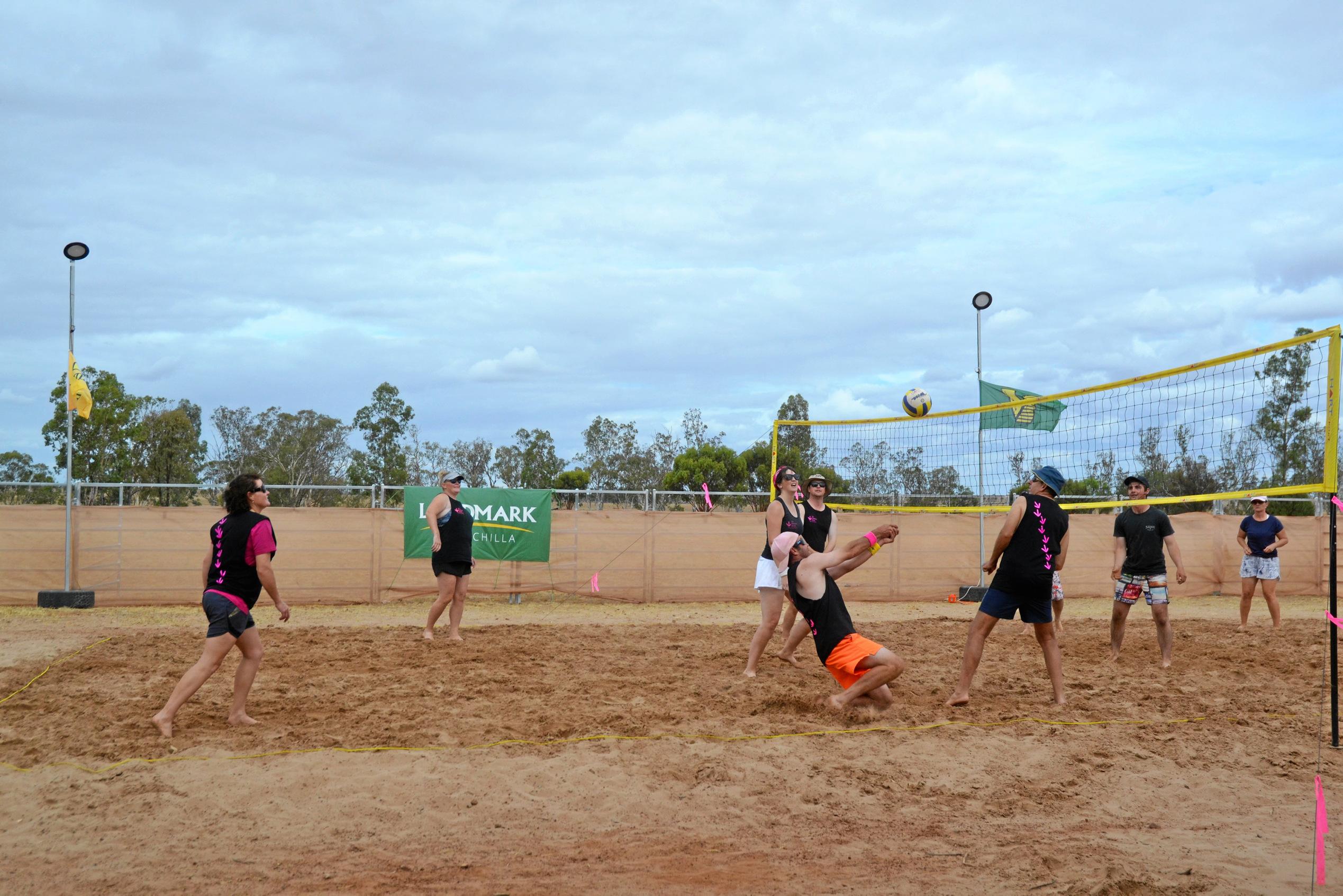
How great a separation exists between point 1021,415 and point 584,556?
Answer: 635 centimetres

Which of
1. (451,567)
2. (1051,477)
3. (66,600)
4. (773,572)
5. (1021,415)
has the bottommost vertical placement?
(66,600)

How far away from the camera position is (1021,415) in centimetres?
1122

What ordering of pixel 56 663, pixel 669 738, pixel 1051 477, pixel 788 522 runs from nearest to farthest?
pixel 669 738
pixel 1051 477
pixel 788 522
pixel 56 663

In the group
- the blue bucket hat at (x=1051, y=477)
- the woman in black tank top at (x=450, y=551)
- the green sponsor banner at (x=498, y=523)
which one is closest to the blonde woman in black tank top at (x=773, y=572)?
the blue bucket hat at (x=1051, y=477)

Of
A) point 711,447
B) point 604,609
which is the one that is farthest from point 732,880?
point 711,447

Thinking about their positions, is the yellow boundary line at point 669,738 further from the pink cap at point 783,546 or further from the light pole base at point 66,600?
the light pole base at point 66,600

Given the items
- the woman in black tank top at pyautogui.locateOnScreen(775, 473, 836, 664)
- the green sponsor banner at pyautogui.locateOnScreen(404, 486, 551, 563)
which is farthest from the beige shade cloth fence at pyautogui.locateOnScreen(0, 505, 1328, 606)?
the woman in black tank top at pyautogui.locateOnScreen(775, 473, 836, 664)

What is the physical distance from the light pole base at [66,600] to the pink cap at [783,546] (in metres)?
10.6

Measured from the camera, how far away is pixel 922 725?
224 inches

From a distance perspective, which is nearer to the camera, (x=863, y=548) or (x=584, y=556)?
(x=863, y=548)

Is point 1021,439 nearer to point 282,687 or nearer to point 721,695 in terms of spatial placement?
point 721,695

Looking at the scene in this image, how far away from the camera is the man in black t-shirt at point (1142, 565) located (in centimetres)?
787

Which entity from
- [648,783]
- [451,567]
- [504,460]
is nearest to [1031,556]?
[648,783]

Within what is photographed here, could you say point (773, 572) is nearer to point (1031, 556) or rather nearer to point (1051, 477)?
point (1031, 556)
